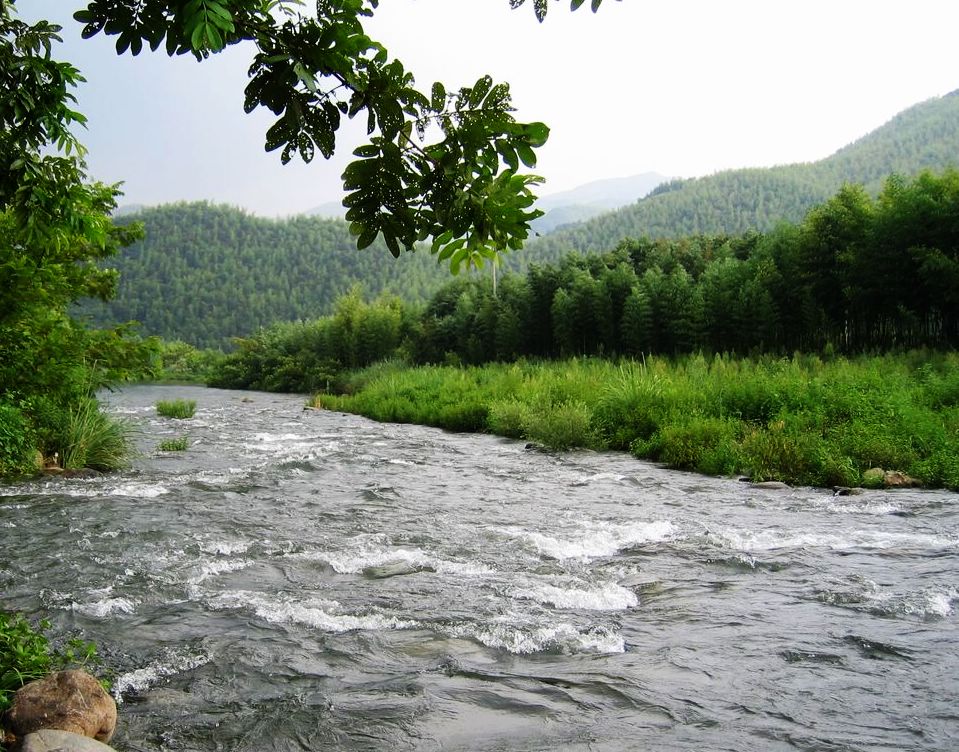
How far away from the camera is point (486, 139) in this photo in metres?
1.96

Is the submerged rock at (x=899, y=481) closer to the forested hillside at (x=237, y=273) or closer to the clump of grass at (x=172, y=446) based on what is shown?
the clump of grass at (x=172, y=446)

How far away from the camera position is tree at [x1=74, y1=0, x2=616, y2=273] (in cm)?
191

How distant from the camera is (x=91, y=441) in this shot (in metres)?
11.6

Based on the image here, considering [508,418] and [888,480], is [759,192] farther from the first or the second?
[888,480]

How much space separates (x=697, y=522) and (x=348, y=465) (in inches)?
285

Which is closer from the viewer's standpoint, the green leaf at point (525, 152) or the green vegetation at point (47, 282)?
the green leaf at point (525, 152)

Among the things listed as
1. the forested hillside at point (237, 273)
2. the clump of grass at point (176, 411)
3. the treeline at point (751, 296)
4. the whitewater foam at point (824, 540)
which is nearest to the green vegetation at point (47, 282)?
the whitewater foam at point (824, 540)

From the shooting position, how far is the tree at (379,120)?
1.91 m

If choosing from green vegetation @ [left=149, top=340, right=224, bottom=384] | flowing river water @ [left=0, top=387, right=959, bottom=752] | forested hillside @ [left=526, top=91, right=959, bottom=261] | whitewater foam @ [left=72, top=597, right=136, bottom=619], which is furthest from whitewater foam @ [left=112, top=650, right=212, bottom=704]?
forested hillside @ [left=526, top=91, right=959, bottom=261]

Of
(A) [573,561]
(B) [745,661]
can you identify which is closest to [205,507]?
(A) [573,561]

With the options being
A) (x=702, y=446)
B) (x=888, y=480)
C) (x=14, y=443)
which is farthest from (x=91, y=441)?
(x=888, y=480)

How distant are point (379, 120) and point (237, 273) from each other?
128527 millimetres

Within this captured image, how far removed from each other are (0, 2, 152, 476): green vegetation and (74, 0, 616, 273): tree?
1.75 metres

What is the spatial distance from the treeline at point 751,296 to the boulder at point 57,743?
73.3ft
